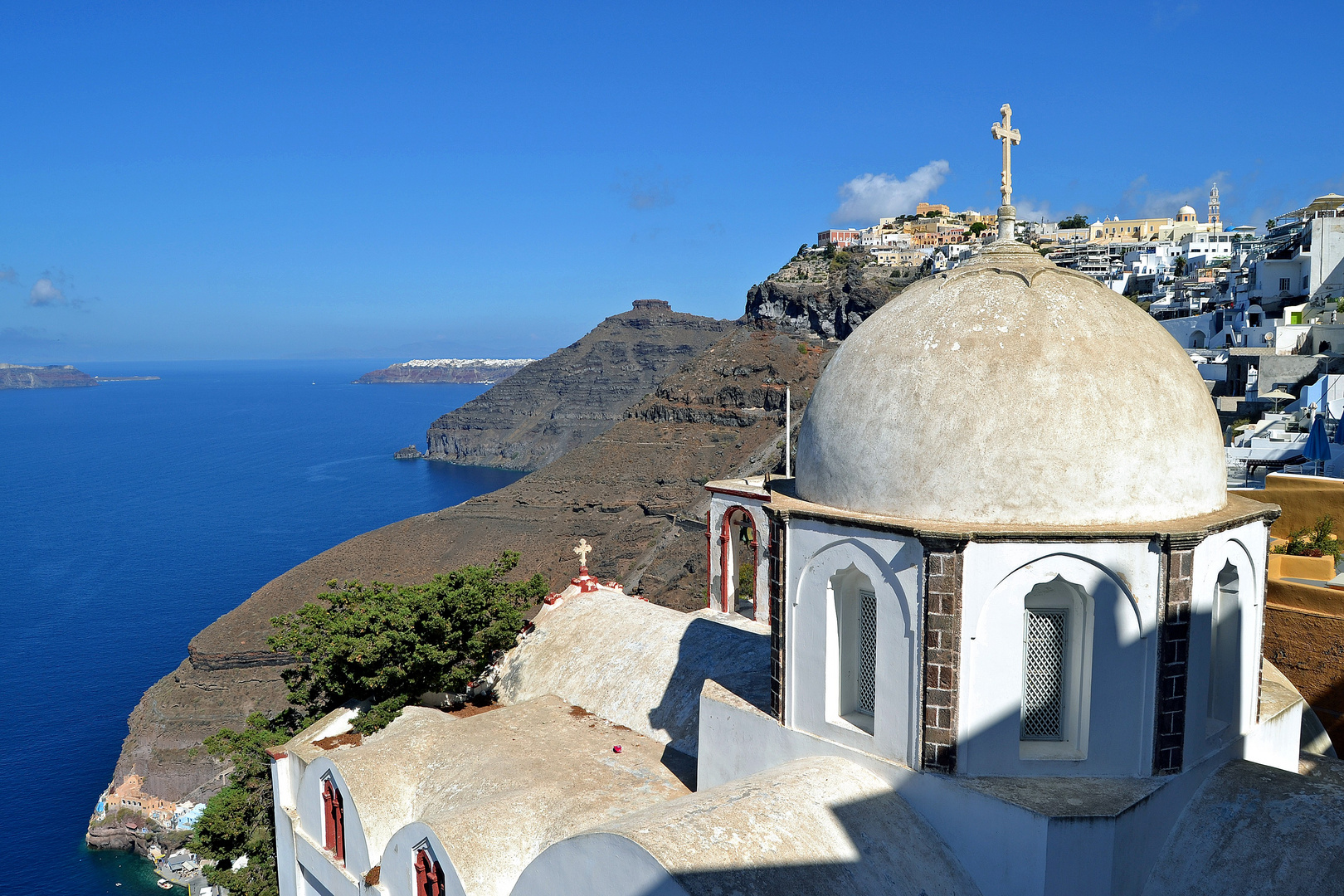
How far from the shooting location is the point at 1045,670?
7.43 meters

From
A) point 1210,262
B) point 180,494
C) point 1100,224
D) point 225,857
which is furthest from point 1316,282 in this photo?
point 180,494

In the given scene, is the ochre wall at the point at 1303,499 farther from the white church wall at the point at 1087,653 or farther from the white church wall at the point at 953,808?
the white church wall at the point at 953,808

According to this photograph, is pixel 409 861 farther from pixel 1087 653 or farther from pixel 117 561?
pixel 117 561

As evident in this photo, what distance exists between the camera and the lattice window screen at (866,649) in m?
8.02

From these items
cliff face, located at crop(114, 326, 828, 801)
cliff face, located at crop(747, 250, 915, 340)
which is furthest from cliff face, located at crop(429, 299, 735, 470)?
cliff face, located at crop(114, 326, 828, 801)

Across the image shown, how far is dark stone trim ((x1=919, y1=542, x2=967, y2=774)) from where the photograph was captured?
274 inches

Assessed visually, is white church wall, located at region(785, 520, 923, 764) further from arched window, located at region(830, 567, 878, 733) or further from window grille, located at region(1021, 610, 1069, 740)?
window grille, located at region(1021, 610, 1069, 740)

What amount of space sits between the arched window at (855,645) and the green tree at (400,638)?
772 cm

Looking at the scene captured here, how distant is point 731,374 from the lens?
88.9 metres

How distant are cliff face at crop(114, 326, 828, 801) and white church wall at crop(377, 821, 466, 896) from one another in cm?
3253

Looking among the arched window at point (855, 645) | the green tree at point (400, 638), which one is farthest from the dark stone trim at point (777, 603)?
the green tree at point (400, 638)

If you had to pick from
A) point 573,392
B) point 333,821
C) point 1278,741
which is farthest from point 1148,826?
point 573,392

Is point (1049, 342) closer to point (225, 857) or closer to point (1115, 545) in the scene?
point (1115, 545)

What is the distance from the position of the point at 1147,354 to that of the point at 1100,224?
10506 cm
